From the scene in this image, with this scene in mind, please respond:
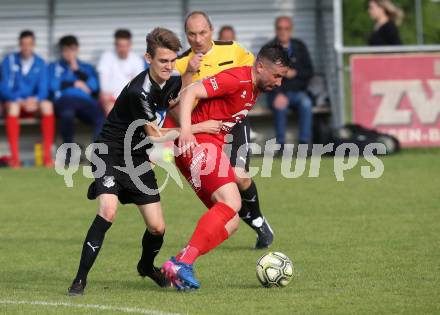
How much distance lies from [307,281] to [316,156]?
27.7ft

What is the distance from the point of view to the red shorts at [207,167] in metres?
7.42

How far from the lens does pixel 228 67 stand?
31.2 feet

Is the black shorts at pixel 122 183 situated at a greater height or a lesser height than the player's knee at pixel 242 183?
greater

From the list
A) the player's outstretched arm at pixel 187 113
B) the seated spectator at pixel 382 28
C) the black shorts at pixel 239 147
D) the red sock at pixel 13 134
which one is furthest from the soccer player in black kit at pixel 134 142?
the seated spectator at pixel 382 28

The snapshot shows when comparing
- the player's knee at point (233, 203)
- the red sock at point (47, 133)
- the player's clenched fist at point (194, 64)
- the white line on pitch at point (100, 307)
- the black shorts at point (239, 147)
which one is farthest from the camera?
the red sock at point (47, 133)

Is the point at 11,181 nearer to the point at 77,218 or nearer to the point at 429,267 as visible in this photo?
the point at 77,218

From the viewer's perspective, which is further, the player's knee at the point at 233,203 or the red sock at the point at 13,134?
the red sock at the point at 13,134

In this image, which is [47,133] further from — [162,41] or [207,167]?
[162,41]

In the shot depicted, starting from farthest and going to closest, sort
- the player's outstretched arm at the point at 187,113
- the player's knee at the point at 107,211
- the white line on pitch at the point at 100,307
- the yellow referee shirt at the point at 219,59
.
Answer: the yellow referee shirt at the point at 219,59, the player's outstretched arm at the point at 187,113, the player's knee at the point at 107,211, the white line on pitch at the point at 100,307

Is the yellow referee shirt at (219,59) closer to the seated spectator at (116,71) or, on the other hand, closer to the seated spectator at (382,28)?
the seated spectator at (116,71)

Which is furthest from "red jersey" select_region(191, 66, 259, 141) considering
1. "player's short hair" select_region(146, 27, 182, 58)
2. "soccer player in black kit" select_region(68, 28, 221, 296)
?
"player's short hair" select_region(146, 27, 182, 58)

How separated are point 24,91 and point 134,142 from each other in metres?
9.29

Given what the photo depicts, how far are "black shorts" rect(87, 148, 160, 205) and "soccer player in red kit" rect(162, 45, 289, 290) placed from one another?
1.07 ft

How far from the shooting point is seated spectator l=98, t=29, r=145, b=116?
53.3 feet
